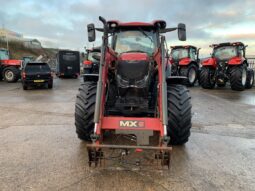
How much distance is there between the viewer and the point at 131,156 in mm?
4754

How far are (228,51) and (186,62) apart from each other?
231 cm

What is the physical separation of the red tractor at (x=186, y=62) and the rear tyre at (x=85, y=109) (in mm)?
11351

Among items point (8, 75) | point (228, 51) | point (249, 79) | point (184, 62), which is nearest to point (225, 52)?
point (228, 51)

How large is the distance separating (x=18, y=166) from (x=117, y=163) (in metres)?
1.50

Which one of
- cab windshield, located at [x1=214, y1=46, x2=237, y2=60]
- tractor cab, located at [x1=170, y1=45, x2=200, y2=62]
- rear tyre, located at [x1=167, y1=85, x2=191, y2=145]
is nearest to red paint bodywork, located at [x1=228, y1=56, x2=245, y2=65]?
cab windshield, located at [x1=214, y1=46, x2=237, y2=60]

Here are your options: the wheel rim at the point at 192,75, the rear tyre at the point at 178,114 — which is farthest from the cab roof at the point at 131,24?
the wheel rim at the point at 192,75

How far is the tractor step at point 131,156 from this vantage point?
3.86 metres

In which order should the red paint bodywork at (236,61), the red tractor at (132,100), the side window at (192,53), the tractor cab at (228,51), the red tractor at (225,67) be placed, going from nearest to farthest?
the red tractor at (132,100), the red paint bodywork at (236,61), the red tractor at (225,67), the tractor cab at (228,51), the side window at (192,53)

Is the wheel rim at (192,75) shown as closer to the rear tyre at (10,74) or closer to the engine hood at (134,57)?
the rear tyre at (10,74)

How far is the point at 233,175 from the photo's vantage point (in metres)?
4.16

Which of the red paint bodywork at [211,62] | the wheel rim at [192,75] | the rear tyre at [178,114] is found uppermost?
the red paint bodywork at [211,62]

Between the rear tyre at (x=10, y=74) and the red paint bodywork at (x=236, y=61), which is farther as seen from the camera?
the rear tyre at (x=10, y=74)

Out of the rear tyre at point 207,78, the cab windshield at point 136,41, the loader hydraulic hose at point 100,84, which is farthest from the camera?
the rear tyre at point 207,78

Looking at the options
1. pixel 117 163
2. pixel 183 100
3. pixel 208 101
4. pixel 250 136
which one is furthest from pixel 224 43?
pixel 117 163
